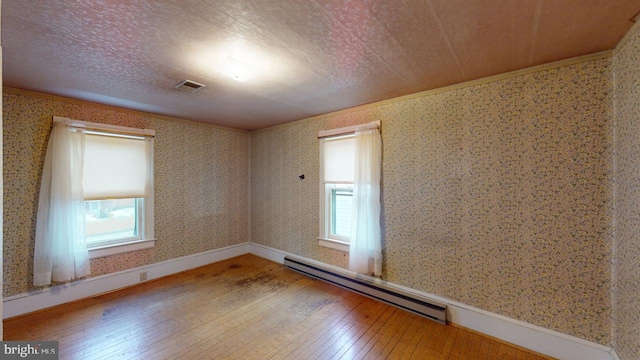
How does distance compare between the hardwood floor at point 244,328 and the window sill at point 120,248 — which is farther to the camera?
the window sill at point 120,248

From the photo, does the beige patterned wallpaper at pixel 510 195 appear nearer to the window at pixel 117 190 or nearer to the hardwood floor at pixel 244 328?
the hardwood floor at pixel 244 328

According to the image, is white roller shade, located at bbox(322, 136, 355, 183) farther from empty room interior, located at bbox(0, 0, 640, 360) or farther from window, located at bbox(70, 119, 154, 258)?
window, located at bbox(70, 119, 154, 258)

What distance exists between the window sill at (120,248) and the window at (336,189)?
7.94ft

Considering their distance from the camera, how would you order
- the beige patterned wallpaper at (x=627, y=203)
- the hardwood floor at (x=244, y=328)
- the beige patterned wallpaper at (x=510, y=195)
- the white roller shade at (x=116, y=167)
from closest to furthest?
the beige patterned wallpaper at (x=627, y=203) < the beige patterned wallpaper at (x=510, y=195) < the hardwood floor at (x=244, y=328) < the white roller shade at (x=116, y=167)

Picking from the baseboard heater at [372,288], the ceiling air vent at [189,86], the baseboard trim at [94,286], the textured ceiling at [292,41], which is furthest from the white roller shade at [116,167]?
the baseboard heater at [372,288]

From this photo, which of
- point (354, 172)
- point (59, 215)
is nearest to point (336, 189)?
point (354, 172)

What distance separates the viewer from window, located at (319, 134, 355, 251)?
12.4 ft

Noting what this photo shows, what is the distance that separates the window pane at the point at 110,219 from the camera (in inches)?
137

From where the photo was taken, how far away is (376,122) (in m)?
3.40

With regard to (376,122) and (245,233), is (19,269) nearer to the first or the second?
(245,233)

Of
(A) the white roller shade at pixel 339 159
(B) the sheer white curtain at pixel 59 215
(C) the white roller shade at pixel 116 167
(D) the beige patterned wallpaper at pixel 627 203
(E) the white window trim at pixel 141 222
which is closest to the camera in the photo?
(D) the beige patterned wallpaper at pixel 627 203

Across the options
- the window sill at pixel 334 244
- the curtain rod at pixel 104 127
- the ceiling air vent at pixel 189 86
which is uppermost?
the ceiling air vent at pixel 189 86

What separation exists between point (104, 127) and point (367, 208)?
3416 millimetres

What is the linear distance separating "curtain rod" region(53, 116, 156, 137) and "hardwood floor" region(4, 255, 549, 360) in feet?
6.71
